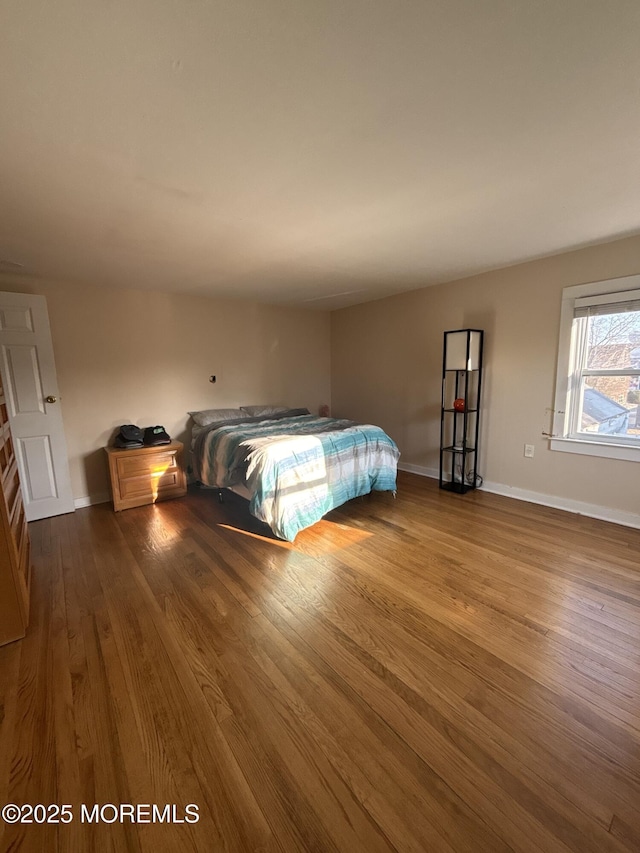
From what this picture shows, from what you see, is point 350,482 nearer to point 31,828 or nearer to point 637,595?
point 637,595

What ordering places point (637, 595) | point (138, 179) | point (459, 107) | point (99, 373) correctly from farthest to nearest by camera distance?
point (99, 373) → point (637, 595) → point (138, 179) → point (459, 107)

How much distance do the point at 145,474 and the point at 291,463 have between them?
1807mm

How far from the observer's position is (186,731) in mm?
1318

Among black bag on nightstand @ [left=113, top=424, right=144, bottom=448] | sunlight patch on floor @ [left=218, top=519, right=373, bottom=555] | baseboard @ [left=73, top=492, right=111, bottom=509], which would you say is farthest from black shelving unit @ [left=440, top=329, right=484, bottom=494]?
baseboard @ [left=73, top=492, right=111, bottom=509]

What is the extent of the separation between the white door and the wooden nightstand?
0.49 meters

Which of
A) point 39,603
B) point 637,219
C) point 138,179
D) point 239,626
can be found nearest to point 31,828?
point 239,626

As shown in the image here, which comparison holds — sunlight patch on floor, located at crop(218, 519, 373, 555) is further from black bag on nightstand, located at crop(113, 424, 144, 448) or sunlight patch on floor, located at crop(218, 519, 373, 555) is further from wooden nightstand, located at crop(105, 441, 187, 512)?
black bag on nightstand, located at crop(113, 424, 144, 448)

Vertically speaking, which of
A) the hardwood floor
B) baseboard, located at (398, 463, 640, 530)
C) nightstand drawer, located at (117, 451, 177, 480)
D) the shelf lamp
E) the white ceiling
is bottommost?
the hardwood floor

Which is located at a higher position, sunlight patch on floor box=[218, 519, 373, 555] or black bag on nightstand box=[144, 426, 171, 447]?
black bag on nightstand box=[144, 426, 171, 447]

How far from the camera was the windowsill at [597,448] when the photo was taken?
9.29ft

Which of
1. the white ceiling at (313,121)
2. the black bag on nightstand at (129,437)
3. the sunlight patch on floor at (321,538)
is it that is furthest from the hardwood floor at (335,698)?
the white ceiling at (313,121)

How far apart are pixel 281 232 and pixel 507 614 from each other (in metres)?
2.69

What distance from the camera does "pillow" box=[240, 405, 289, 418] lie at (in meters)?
4.46

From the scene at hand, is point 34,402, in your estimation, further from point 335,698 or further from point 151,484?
point 335,698
